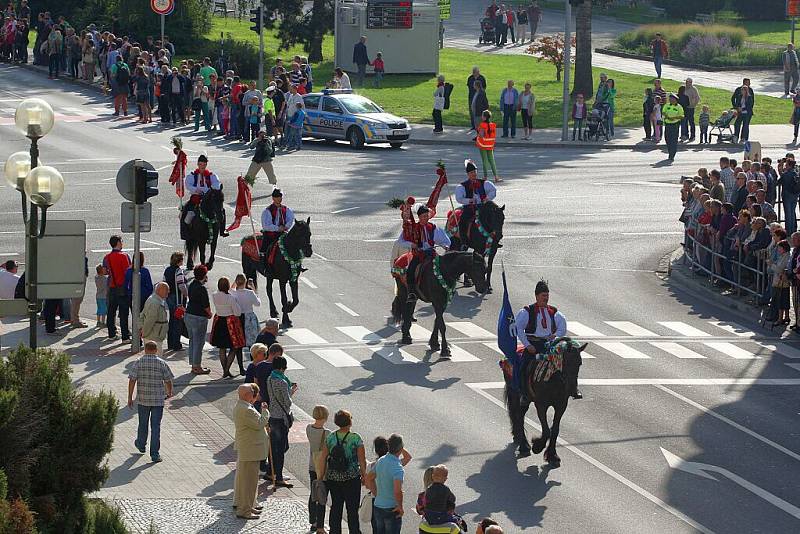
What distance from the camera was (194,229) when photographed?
96.0 ft

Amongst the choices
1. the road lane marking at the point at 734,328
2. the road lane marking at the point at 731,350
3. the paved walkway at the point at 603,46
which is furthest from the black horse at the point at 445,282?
the paved walkway at the point at 603,46

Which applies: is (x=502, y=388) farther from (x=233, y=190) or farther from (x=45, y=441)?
(x=233, y=190)

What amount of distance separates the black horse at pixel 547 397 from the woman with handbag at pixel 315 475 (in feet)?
11.4

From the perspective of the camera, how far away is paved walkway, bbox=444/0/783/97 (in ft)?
212

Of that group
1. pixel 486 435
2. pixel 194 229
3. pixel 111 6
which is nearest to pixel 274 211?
pixel 194 229

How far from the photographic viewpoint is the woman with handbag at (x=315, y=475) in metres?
15.9

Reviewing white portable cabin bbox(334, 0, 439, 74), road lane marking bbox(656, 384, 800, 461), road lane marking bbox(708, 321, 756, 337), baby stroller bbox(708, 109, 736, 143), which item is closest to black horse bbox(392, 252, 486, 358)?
road lane marking bbox(656, 384, 800, 461)

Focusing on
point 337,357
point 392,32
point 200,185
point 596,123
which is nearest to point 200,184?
point 200,185

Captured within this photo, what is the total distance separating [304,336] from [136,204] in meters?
3.75

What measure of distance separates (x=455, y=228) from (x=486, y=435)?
9.03 m

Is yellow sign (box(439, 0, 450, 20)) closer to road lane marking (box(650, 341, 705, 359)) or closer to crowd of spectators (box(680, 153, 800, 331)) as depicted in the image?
crowd of spectators (box(680, 153, 800, 331))

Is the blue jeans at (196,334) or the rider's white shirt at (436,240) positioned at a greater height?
the rider's white shirt at (436,240)

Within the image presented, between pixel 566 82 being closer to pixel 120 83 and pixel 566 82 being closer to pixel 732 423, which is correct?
pixel 120 83

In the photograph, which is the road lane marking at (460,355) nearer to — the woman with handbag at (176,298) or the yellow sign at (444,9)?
the woman with handbag at (176,298)
